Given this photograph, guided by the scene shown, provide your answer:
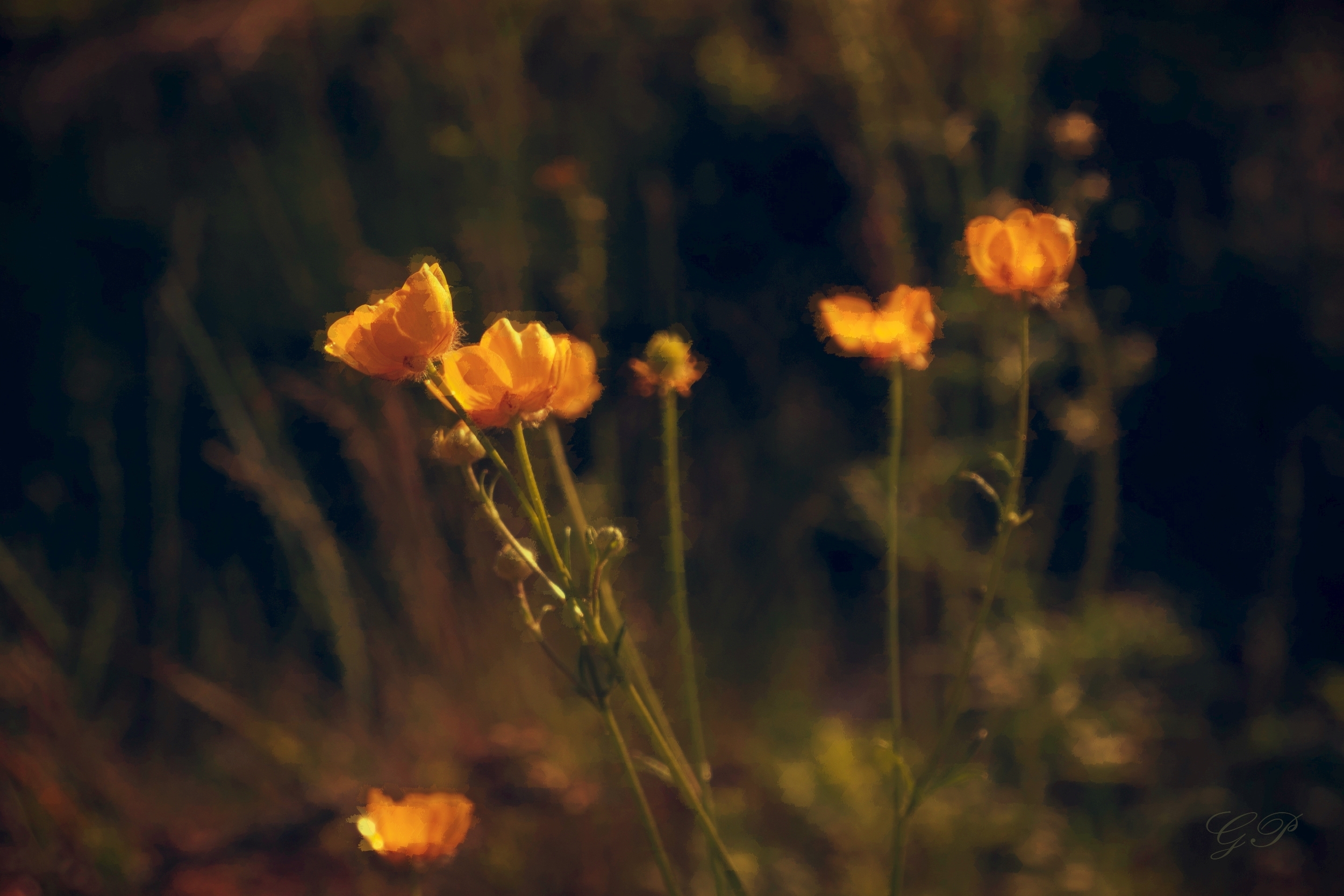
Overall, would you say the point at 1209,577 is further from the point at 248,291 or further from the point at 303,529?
the point at 248,291

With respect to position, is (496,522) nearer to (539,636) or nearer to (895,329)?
(539,636)

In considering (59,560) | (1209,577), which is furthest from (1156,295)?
(59,560)

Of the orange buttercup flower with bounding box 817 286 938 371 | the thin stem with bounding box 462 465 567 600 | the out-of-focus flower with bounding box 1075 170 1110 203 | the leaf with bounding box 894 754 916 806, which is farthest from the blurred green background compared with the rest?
the thin stem with bounding box 462 465 567 600

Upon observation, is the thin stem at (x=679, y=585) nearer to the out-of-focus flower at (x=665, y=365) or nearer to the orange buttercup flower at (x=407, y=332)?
the out-of-focus flower at (x=665, y=365)

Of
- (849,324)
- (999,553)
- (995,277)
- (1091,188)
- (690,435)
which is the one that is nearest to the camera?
(999,553)

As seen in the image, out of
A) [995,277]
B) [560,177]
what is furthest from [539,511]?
[560,177]
